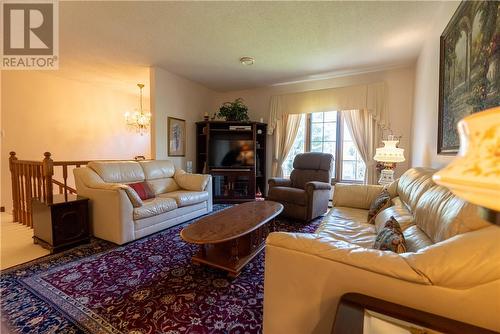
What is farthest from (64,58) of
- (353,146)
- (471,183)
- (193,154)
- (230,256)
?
(353,146)

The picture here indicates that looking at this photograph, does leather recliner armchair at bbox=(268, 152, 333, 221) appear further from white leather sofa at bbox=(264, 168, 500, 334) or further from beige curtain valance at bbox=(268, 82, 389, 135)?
white leather sofa at bbox=(264, 168, 500, 334)

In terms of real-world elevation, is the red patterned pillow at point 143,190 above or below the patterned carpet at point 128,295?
above

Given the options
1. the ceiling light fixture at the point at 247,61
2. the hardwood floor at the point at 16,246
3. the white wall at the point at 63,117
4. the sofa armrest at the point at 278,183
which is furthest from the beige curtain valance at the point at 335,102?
the hardwood floor at the point at 16,246

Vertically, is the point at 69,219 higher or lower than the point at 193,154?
lower

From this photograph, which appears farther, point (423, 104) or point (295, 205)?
point (295, 205)

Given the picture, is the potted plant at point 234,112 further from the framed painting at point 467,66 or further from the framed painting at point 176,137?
the framed painting at point 467,66

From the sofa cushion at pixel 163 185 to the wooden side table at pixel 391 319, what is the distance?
314 cm

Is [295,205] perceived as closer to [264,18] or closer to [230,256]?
[230,256]

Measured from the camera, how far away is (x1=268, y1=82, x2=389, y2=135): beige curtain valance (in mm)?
3887

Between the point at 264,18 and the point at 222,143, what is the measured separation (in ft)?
9.01

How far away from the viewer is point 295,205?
10.6 ft

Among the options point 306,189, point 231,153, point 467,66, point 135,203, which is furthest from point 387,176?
point 135,203

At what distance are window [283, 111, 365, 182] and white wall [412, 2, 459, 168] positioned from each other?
1.20 meters

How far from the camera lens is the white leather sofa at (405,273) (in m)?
0.72
